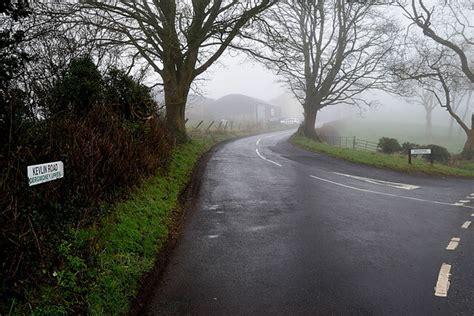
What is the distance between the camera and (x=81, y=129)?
Answer: 653cm

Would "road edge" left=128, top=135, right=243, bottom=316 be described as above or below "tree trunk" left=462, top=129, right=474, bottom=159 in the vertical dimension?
below

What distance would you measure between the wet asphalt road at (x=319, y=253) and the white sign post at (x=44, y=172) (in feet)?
7.04

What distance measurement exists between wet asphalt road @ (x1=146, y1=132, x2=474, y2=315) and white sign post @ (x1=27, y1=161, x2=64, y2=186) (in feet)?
7.04

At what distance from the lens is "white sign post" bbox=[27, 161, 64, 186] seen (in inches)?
177

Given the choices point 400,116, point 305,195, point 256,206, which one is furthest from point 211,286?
point 400,116

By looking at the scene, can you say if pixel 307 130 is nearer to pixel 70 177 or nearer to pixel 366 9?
pixel 366 9

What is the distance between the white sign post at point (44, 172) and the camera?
4.49 metres

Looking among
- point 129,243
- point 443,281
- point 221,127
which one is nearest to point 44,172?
point 129,243

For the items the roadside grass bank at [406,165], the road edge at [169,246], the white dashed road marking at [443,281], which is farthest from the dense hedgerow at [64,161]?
the roadside grass bank at [406,165]

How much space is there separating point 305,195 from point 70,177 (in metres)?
6.66

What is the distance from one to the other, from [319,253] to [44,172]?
4480mm

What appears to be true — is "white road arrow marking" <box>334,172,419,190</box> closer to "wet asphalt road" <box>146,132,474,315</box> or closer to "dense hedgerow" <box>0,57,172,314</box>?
"wet asphalt road" <box>146,132,474,315</box>

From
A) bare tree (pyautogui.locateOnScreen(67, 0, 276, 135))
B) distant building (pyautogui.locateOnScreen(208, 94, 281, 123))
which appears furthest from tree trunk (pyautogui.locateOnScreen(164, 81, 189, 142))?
distant building (pyautogui.locateOnScreen(208, 94, 281, 123))

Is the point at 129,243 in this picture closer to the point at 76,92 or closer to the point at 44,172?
the point at 44,172
